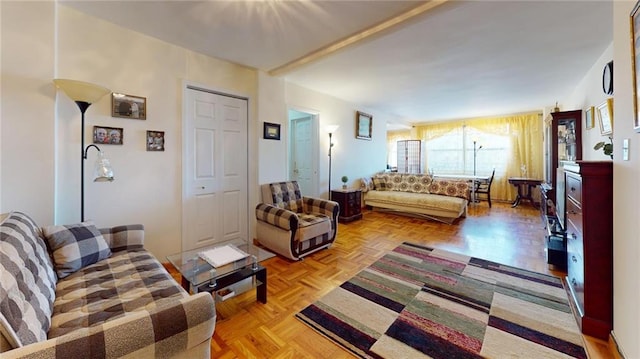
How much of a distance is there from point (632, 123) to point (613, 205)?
1.68 ft

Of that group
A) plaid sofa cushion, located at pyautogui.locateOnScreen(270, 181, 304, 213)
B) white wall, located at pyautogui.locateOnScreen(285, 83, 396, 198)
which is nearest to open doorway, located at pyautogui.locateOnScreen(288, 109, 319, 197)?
white wall, located at pyautogui.locateOnScreen(285, 83, 396, 198)

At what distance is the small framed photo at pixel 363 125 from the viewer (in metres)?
5.43

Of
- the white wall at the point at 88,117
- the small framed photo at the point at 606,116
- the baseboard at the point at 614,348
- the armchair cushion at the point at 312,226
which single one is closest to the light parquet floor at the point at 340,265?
the baseboard at the point at 614,348

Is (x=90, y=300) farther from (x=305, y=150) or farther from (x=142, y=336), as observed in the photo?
(x=305, y=150)

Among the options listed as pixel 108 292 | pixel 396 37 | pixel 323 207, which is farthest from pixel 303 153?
pixel 108 292

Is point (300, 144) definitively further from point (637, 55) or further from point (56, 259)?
point (637, 55)

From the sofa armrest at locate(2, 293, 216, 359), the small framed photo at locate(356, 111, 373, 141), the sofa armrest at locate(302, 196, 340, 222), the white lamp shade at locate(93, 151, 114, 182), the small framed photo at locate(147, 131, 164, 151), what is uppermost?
the small framed photo at locate(356, 111, 373, 141)

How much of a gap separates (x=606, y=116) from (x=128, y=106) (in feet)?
17.2

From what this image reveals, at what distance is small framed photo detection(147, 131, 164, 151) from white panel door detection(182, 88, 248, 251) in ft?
0.80

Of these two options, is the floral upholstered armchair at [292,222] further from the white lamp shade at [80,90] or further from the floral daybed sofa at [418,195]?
the floral daybed sofa at [418,195]

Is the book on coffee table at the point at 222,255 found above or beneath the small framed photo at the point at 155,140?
beneath

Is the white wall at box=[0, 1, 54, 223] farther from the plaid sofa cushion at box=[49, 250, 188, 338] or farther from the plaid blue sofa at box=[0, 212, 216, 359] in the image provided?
the plaid sofa cushion at box=[49, 250, 188, 338]

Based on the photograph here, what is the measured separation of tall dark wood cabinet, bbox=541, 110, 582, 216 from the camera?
4.02m

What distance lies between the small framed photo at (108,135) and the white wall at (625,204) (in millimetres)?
3774
